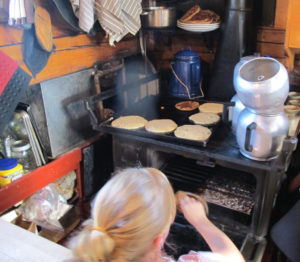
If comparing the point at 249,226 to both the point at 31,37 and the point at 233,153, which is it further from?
the point at 31,37

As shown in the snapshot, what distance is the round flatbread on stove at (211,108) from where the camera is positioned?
174 centimetres

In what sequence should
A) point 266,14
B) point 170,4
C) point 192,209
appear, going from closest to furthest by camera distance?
point 192,209 < point 266,14 < point 170,4

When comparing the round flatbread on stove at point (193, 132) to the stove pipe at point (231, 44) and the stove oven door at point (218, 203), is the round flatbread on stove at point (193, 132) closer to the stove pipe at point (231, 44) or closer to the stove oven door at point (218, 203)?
the stove oven door at point (218, 203)

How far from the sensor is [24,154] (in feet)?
5.17

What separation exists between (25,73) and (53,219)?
0.81m

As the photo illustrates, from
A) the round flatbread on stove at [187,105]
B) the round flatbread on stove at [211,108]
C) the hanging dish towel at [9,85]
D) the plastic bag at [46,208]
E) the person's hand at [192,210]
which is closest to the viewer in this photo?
the person's hand at [192,210]

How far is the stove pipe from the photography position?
1742mm

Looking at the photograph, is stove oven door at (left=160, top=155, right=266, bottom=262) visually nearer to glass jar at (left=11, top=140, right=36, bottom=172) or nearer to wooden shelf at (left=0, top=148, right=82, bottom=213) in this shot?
wooden shelf at (left=0, top=148, right=82, bottom=213)

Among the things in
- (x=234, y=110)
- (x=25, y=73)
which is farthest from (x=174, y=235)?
(x=25, y=73)

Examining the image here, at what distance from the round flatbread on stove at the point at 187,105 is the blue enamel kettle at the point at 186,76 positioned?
11 centimetres

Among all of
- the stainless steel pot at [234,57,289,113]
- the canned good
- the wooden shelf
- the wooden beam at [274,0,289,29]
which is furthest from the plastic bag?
the wooden beam at [274,0,289,29]

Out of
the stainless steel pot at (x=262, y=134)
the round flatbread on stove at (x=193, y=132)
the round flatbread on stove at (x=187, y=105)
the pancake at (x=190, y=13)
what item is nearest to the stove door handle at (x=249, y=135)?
the stainless steel pot at (x=262, y=134)

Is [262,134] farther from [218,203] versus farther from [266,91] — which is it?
[218,203]

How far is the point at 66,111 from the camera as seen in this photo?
5.55 feet
